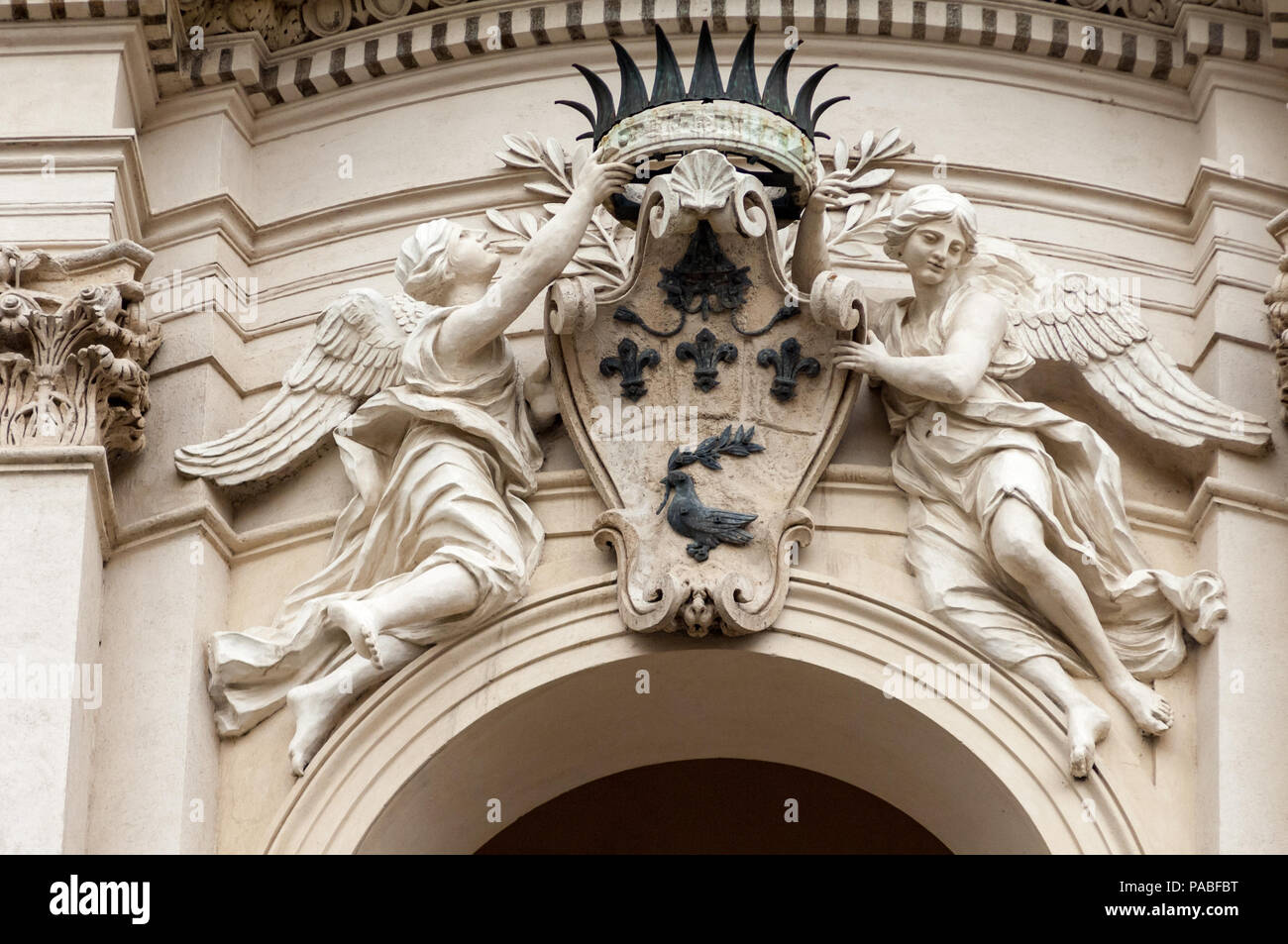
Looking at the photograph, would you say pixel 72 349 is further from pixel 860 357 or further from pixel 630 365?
pixel 860 357

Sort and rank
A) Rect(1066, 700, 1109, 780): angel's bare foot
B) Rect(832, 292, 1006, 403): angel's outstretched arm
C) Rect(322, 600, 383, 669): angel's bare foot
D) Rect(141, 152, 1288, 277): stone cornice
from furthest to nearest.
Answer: Rect(141, 152, 1288, 277): stone cornice → Rect(832, 292, 1006, 403): angel's outstretched arm → Rect(322, 600, 383, 669): angel's bare foot → Rect(1066, 700, 1109, 780): angel's bare foot

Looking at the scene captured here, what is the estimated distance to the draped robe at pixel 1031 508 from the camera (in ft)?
37.4

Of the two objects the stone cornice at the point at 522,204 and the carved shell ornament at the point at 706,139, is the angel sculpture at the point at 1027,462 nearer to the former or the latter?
the carved shell ornament at the point at 706,139

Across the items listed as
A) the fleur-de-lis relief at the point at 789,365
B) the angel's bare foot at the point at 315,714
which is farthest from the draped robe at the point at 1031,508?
the angel's bare foot at the point at 315,714

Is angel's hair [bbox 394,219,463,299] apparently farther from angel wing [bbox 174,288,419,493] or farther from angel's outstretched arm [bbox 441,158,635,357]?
angel's outstretched arm [bbox 441,158,635,357]

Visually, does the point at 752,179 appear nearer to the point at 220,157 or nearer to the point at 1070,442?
the point at 1070,442

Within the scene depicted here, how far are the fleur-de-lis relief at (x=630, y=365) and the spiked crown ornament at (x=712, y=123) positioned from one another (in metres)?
0.51

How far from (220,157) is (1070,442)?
375cm

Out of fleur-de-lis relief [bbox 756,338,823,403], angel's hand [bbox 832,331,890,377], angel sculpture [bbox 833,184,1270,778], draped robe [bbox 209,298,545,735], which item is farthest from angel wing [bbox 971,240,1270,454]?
draped robe [bbox 209,298,545,735]

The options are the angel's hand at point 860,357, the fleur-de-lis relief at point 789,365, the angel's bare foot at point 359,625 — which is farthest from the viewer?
the fleur-de-lis relief at point 789,365

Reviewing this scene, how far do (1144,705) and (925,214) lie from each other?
1996mm

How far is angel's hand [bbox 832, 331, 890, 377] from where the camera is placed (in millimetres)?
11594

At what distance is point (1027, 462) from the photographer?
37.7ft

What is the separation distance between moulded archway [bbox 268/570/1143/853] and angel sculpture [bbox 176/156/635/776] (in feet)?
0.55
